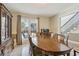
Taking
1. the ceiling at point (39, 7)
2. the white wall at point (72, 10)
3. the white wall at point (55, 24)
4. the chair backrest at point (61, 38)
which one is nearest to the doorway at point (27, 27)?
the ceiling at point (39, 7)

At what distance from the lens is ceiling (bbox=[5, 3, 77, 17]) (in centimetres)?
230

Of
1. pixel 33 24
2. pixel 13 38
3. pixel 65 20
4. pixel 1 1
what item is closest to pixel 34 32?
pixel 33 24

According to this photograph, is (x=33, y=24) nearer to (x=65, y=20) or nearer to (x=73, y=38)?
(x=65, y=20)

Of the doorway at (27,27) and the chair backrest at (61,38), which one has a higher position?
the doorway at (27,27)

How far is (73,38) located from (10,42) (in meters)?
1.28

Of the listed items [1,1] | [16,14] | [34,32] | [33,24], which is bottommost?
[34,32]

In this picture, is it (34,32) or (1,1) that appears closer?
(1,1)

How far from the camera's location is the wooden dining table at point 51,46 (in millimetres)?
2163

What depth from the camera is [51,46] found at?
2.34 m

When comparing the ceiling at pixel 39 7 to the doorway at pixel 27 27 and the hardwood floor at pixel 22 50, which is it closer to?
the doorway at pixel 27 27

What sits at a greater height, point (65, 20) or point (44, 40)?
point (65, 20)

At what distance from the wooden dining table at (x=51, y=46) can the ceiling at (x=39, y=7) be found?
0.55 meters

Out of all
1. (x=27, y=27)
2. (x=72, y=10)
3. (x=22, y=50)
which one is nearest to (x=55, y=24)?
(x=72, y=10)

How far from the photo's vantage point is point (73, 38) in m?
2.32
